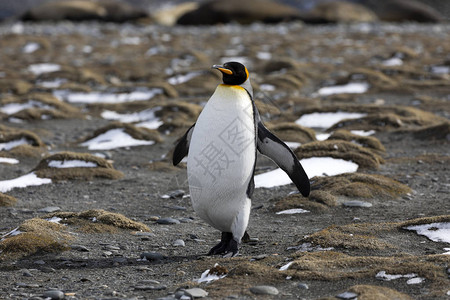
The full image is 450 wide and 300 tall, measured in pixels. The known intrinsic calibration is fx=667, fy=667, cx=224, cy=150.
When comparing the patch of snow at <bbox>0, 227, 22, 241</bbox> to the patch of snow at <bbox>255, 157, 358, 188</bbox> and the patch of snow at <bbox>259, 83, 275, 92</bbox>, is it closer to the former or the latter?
the patch of snow at <bbox>255, 157, 358, 188</bbox>

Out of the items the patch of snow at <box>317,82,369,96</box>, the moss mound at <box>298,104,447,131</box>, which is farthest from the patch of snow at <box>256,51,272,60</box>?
the moss mound at <box>298,104,447,131</box>

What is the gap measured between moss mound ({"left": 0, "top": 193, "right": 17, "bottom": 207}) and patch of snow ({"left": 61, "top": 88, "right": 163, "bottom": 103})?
396 inches

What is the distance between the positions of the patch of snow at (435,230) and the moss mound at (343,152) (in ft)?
11.5

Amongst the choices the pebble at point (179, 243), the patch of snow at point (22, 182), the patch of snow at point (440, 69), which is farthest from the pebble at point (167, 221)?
the patch of snow at point (440, 69)

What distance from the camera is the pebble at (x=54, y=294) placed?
488cm

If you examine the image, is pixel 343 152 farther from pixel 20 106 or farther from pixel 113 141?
pixel 20 106

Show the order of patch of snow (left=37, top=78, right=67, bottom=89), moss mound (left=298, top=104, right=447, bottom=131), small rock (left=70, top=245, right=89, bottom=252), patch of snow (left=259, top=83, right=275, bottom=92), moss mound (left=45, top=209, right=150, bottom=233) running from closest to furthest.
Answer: small rock (left=70, top=245, right=89, bottom=252)
moss mound (left=45, top=209, right=150, bottom=233)
moss mound (left=298, top=104, right=447, bottom=131)
patch of snow (left=259, top=83, right=275, bottom=92)
patch of snow (left=37, top=78, right=67, bottom=89)

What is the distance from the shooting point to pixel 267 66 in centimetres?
2422

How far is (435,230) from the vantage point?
641cm

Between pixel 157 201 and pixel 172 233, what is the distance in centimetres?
170

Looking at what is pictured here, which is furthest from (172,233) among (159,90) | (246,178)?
(159,90)

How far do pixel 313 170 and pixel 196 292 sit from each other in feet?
16.8

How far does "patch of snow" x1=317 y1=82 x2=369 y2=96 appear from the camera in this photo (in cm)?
1942

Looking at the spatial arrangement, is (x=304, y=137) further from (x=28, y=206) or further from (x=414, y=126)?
(x=28, y=206)
